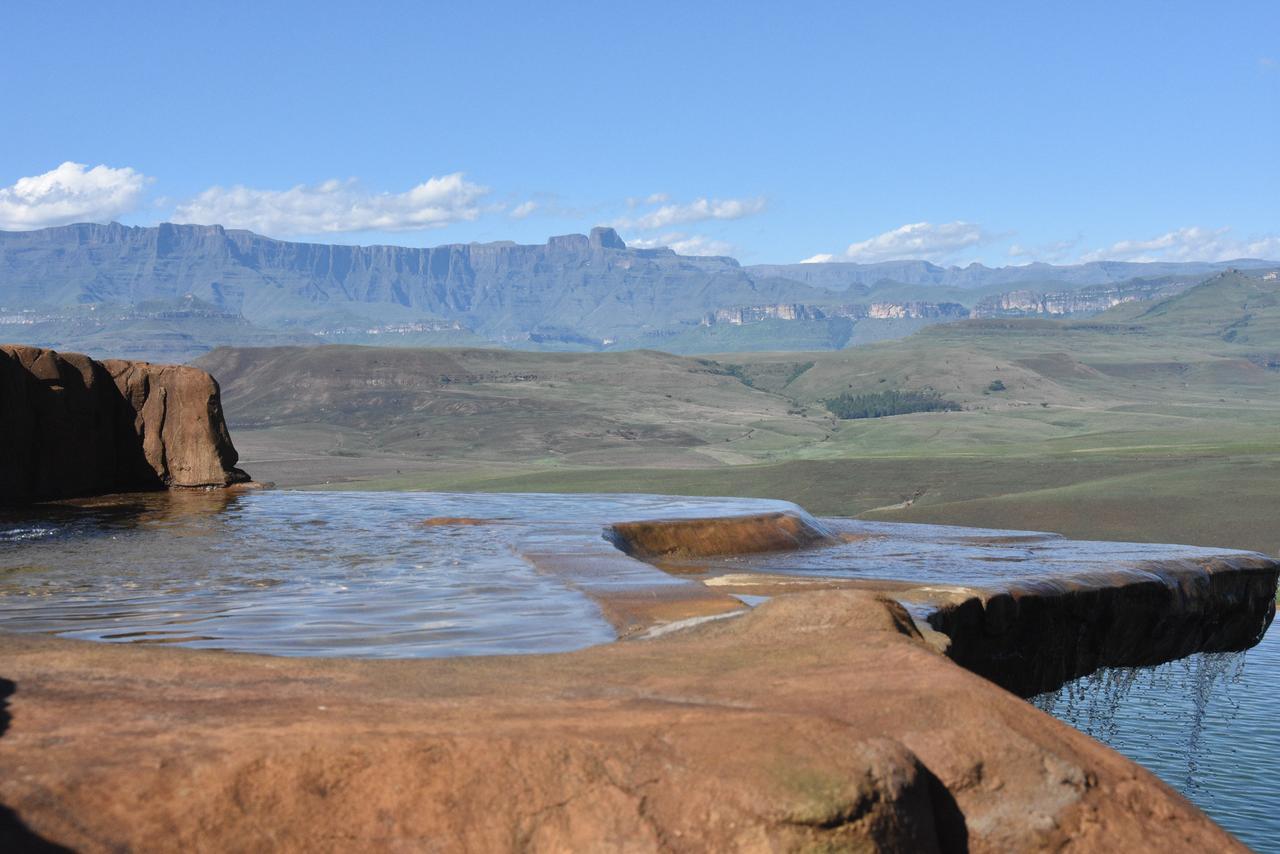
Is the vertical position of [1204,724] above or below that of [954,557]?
below

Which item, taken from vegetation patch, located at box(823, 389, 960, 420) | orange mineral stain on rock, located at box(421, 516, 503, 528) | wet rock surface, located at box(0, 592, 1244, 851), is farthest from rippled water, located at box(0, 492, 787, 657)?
vegetation patch, located at box(823, 389, 960, 420)

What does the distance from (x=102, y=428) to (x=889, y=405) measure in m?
163

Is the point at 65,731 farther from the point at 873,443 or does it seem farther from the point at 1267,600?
the point at 873,443

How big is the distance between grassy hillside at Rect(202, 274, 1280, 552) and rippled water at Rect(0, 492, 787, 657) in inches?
959

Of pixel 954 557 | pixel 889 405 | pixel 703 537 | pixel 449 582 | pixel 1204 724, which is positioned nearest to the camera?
pixel 449 582

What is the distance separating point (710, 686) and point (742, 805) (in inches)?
61.8

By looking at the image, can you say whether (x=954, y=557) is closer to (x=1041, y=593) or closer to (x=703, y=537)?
(x=703, y=537)

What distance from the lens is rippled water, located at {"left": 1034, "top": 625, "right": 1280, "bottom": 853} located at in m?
12.8

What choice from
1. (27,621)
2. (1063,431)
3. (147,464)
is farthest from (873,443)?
(27,621)

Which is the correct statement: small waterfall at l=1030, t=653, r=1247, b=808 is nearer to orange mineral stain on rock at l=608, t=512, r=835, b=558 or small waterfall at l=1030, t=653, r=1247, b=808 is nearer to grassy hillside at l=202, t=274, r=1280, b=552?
orange mineral stain on rock at l=608, t=512, r=835, b=558

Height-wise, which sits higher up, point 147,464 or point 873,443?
point 147,464

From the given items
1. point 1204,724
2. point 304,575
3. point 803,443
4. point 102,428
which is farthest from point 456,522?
point 803,443

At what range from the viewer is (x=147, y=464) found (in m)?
23.4

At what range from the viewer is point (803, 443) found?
127812 millimetres
